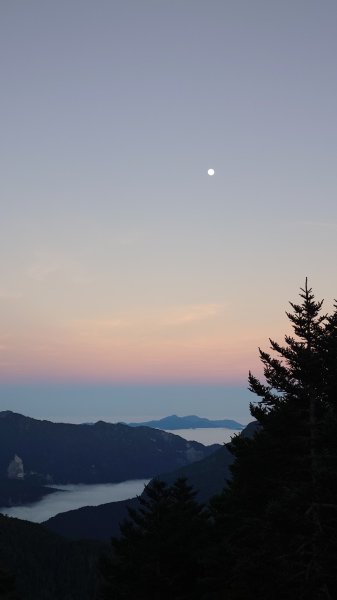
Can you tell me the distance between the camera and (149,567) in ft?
105

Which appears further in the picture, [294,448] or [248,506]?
[248,506]

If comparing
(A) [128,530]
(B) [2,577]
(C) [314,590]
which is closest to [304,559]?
(C) [314,590]

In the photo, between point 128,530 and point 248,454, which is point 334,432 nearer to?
point 248,454

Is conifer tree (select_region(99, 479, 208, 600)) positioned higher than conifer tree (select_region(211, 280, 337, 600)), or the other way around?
conifer tree (select_region(211, 280, 337, 600))

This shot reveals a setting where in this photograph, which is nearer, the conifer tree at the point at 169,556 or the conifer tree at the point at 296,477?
the conifer tree at the point at 296,477

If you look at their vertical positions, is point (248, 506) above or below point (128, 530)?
above

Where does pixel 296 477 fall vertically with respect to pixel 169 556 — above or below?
above

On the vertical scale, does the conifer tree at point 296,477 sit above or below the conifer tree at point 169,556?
above

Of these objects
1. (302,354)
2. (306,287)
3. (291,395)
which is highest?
(306,287)

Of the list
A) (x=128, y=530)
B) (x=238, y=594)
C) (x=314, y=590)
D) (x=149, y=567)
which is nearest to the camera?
(x=314, y=590)

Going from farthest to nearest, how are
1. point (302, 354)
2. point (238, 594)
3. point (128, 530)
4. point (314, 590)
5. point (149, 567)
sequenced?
point (128, 530) < point (149, 567) < point (238, 594) < point (302, 354) < point (314, 590)

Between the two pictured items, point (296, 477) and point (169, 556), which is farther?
point (169, 556)

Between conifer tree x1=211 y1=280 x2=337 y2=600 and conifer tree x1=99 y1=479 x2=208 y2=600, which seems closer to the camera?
conifer tree x1=211 y1=280 x2=337 y2=600

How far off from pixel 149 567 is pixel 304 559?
14679 mm
